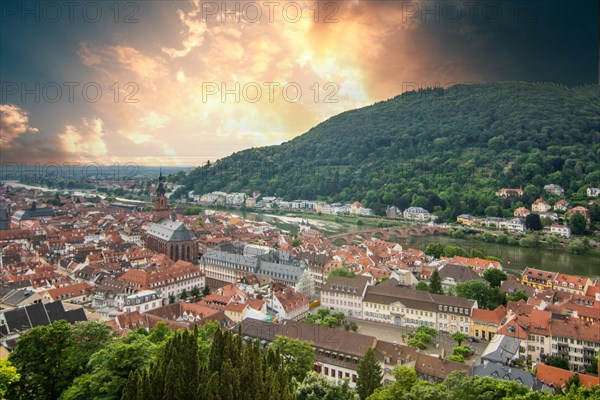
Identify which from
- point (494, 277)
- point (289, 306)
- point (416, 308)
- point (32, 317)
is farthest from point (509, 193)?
point (32, 317)

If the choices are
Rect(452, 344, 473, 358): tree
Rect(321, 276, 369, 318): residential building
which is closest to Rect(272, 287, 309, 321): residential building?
Rect(321, 276, 369, 318): residential building

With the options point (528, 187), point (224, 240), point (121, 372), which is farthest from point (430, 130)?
point (121, 372)

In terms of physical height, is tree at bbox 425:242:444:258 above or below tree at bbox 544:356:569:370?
above

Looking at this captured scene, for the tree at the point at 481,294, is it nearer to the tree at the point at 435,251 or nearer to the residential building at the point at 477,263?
the residential building at the point at 477,263

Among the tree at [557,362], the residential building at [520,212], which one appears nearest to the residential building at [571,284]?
the tree at [557,362]

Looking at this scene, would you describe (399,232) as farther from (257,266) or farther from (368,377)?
(368,377)

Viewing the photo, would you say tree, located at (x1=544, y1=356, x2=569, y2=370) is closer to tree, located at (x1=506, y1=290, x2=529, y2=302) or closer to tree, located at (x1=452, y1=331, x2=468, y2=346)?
tree, located at (x1=452, y1=331, x2=468, y2=346)
